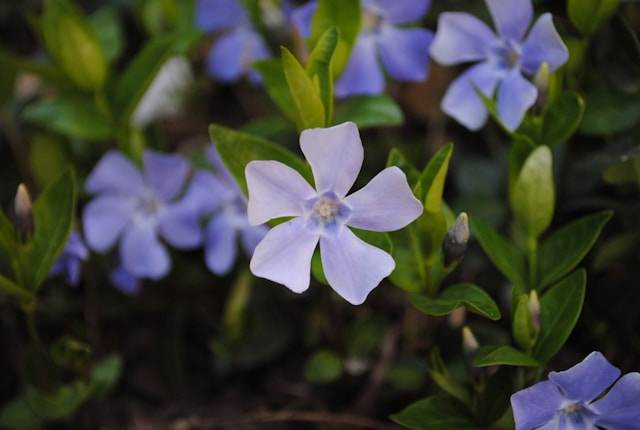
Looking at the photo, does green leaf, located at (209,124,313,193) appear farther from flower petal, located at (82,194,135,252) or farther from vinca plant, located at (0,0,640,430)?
flower petal, located at (82,194,135,252)

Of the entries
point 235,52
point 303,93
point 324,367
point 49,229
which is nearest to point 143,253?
point 49,229

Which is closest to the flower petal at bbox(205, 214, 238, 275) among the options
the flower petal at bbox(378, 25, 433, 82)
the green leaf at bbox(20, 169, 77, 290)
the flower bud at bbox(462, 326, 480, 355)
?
the green leaf at bbox(20, 169, 77, 290)

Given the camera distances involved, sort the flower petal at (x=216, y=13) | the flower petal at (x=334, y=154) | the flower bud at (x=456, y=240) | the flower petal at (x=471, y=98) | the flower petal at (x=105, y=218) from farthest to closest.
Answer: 1. the flower petal at (x=216, y=13)
2. the flower petal at (x=105, y=218)
3. the flower petal at (x=471, y=98)
4. the flower bud at (x=456, y=240)
5. the flower petal at (x=334, y=154)

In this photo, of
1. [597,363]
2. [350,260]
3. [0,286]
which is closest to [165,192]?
[0,286]

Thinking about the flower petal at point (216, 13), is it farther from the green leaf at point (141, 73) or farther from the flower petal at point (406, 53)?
the flower petal at point (406, 53)

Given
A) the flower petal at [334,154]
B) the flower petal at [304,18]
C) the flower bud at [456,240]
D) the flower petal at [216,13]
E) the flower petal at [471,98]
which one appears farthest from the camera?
A: the flower petal at [216,13]

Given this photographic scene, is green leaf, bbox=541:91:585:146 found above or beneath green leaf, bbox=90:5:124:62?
above

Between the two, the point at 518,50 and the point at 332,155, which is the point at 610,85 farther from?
the point at 332,155

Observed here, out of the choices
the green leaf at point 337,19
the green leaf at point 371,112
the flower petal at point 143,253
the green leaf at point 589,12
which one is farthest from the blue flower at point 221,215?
the green leaf at point 589,12
